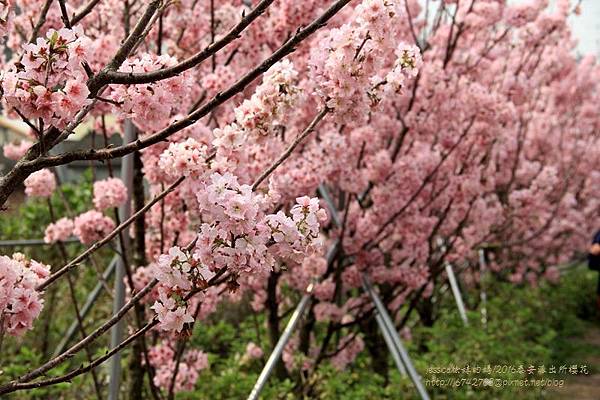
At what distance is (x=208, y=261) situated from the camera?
63.5 inches

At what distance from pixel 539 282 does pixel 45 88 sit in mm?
11197

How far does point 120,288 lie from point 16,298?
4.96 feet

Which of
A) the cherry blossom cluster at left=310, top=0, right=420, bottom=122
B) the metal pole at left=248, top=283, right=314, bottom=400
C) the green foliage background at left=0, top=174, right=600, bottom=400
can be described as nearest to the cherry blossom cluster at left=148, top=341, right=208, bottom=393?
the green foliage background at left=0, top=174, right=600, bottom=400

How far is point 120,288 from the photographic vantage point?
10.2 ft

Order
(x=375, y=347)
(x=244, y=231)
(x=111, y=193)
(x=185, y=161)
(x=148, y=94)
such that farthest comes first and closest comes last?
(x=375, y=347), (x=111, y=193), (x=185, y=161), (x=148, y=94), (x=244, y=231)

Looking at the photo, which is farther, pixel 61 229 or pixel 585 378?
pixel 585 378

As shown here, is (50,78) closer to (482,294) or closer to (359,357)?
(359,357)

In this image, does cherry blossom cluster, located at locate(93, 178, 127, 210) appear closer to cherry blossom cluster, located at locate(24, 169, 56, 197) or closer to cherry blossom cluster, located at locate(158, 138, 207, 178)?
cherry blossom cluster, located at locate(24, 169, 56, 197)

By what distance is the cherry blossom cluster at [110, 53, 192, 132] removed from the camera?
5.79 ft

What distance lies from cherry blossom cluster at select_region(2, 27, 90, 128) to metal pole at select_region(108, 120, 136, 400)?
1.56 m

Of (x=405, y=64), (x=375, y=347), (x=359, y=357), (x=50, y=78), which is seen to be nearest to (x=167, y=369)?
(x=405, y=64)

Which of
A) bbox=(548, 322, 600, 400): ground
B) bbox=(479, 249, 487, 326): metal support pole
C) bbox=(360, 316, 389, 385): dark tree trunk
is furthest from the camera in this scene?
bbox=(479, 249, 487, 326): metal support pole

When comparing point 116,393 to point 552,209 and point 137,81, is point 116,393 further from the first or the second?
point 552,209

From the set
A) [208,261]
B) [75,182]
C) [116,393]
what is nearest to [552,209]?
[75,182]
